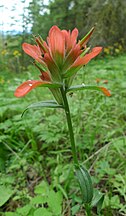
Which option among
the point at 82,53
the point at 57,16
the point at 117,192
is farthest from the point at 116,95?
the point at 57,16

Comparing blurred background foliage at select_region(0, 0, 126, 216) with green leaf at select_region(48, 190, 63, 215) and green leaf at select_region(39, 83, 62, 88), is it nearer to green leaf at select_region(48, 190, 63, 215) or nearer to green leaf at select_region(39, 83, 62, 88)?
green leaf at select_region(48, 190, 63, 215)

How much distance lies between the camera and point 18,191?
46.6 inches

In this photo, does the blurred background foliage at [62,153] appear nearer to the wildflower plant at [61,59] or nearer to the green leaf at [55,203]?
the green leaf at [55,203]

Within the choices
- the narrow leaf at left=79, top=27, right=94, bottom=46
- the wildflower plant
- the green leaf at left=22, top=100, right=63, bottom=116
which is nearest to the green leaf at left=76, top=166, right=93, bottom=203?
the wildflower plant

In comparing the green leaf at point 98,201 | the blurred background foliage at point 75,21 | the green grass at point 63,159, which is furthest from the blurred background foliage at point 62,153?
the blurred background foliage at point 75,21

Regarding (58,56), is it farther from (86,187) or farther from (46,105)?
(86,187)

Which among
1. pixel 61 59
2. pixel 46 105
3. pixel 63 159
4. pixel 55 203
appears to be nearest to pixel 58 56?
pixel 61 59

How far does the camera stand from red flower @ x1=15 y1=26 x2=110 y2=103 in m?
0.61

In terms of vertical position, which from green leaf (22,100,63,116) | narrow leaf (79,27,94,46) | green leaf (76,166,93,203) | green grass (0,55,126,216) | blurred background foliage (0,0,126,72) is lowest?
green grass (0,55,126,216)

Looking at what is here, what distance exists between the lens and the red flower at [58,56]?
61 centimetres

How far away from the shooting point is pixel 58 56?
0.63 meters

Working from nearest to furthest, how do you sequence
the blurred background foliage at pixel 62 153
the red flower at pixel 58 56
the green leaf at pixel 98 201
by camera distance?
the red flower at pixel 58 56
the green leaf at pixel 98 201
the blurred background foliage at pixel 62 153

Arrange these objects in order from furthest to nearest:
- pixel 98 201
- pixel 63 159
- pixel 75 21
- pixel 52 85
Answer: pixel 75 21 → pixel 63 159 → pixel 98 201 → pixel 52 85

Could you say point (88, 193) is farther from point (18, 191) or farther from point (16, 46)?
point (16, 46)
